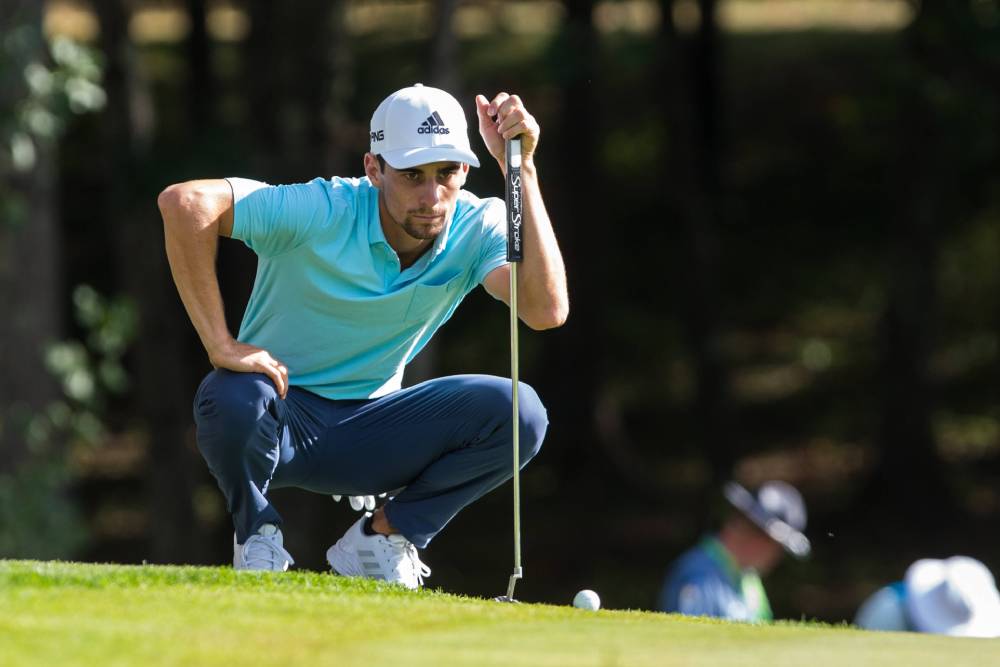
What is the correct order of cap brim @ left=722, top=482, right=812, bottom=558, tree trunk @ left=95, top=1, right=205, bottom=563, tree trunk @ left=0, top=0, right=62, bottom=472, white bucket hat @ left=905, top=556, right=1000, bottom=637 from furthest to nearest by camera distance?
tree trunk @ left=95, top=1, right=205, bottom=563, tree trunk @ left=0, top=0, right=62, bottom=472, cap brim @ left=722, top=482, right=812, bottom=558, white bucket hat @ left=905, top=556, right=1000, bottom=637

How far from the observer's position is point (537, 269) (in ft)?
21.0

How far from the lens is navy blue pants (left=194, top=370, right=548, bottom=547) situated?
648 cm

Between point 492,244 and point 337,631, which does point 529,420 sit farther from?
point 337,631

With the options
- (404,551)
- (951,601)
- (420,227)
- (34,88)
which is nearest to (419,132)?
(420,227)

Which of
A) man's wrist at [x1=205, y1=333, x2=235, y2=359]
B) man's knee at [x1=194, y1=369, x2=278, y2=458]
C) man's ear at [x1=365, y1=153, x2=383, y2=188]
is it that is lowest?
man's knee at [x1=194, y1=369, x2=278, y2=458]

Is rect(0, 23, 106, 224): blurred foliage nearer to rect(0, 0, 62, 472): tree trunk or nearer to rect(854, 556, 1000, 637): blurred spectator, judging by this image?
rect(0, 0, 62, 472): tree trunk

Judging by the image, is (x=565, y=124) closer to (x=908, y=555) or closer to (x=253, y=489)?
(x=908, y=555)

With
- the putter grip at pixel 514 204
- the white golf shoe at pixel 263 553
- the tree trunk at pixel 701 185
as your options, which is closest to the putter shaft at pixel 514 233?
the putter grip at pixel 514 204

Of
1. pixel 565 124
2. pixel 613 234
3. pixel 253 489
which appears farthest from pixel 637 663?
pixel 613 234

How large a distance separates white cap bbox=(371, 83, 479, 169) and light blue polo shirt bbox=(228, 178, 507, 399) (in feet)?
0.89

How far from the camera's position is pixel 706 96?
59.1 ft

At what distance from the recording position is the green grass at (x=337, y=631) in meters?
4.62

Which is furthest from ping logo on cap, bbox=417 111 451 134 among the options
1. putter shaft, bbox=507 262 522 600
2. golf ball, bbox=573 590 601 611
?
golf ball, bbox=573 590 601 611

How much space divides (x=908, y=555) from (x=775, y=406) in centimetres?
471
